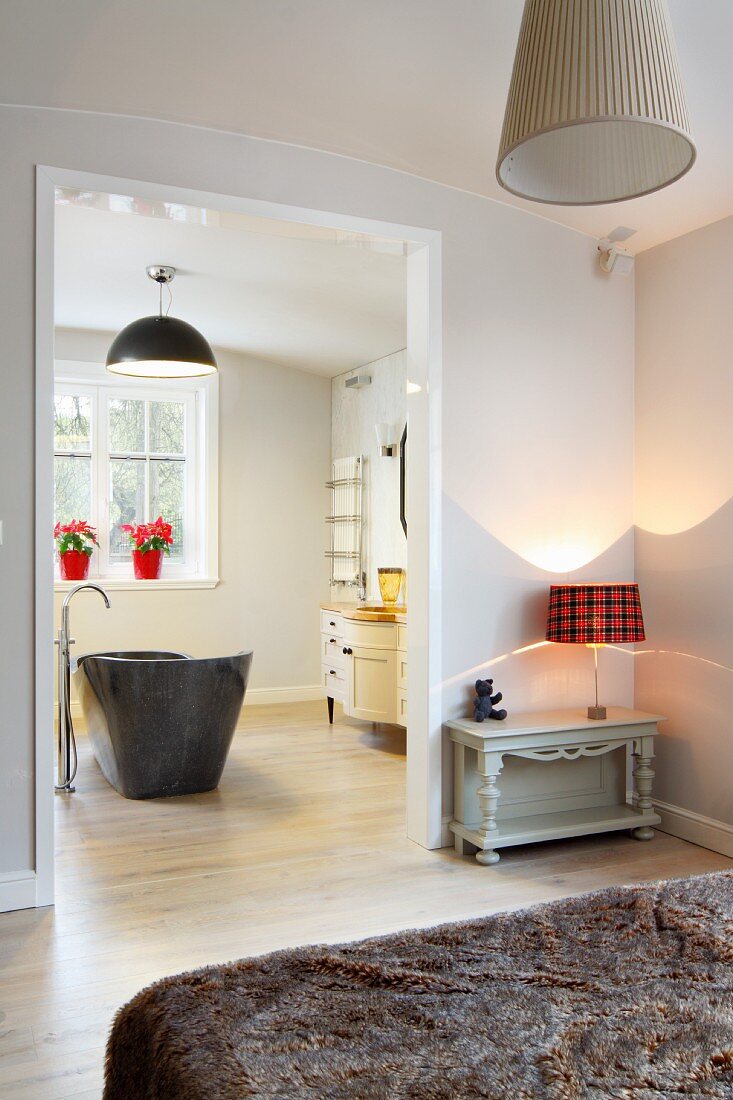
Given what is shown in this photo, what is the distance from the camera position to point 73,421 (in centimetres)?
650

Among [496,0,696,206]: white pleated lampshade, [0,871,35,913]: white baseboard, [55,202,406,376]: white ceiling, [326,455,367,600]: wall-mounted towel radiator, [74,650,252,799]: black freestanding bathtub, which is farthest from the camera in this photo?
[326,455,367,600]: wall-mounted towel radiator

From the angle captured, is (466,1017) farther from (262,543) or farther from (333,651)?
(262,543)

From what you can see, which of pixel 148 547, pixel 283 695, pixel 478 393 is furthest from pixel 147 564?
pixel 478 393

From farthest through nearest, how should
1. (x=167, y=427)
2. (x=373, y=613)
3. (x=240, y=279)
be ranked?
(x=167, y=427)
(x=373, y=613)
(x=240, y=279)

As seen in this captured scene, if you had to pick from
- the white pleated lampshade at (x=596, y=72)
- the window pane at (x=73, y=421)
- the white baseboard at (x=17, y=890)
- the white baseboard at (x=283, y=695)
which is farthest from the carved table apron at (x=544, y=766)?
the window pane at (x=73, y=421)

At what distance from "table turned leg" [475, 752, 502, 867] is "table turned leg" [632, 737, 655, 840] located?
73cm

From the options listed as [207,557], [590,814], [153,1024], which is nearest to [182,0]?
[153,1024]

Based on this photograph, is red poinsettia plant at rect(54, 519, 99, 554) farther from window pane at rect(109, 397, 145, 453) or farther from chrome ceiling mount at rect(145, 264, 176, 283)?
chrome ceiling mount at rect(145, 264, 176, 283)

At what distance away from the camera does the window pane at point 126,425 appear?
6605 mm

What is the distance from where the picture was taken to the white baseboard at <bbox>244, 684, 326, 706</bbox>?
6.90m

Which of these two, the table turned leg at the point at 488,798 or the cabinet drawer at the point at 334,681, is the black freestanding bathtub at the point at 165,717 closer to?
the cabinet drawer at the point at 334,681

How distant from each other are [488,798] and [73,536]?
3.90m

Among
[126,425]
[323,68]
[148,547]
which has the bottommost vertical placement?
[148,547]

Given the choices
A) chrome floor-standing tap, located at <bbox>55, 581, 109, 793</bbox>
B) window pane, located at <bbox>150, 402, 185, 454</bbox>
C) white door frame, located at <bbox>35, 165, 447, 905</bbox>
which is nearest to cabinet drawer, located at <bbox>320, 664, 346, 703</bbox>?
chrome floor-standing tap, located at <bbox>55, 581, 109, 793</bbox>
